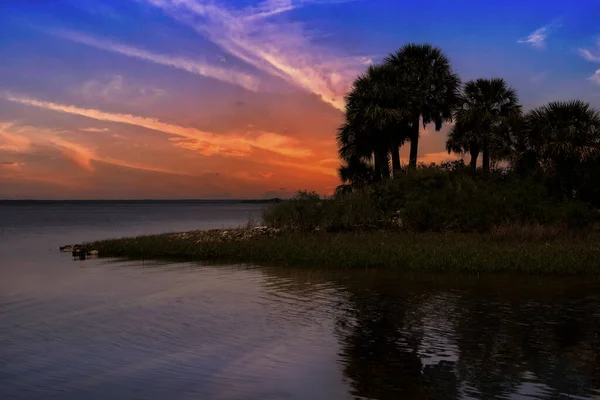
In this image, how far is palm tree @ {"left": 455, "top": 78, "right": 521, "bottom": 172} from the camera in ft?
153

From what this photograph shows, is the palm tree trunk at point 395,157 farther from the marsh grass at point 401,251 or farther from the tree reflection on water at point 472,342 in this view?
the tree reflection on water at point 472,342

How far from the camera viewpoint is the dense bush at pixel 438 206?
3127 centimetres

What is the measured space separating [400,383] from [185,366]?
364 cm

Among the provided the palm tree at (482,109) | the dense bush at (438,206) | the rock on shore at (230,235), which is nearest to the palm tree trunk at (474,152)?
the palm tree at (482,109)

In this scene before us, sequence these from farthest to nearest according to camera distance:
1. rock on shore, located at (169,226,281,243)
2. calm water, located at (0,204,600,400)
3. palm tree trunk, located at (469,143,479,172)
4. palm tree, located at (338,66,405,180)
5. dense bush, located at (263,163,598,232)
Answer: palm tree trunk, located at (469,143,479,172)
palm tree, located at (338,66,405,180)
rock on shore, located at (169,226,281,243)
dense bush, located at (263,163,598,232)
calm water, located at (0,204,600,400)

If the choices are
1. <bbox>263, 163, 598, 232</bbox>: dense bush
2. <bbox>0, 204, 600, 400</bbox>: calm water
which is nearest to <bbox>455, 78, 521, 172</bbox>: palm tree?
<bbox>263, 163, 598, 232</bbox>: dense bush

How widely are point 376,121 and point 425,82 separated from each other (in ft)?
22.1

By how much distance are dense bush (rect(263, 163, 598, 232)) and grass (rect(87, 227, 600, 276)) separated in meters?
2.25

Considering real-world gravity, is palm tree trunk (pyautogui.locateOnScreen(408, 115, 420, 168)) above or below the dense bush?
above

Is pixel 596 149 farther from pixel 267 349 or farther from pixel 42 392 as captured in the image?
pixel 42 392

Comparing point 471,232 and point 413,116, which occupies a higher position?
point 413,116

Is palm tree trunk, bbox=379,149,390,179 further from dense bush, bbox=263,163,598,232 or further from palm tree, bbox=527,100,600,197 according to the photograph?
palm tree, bbox=527,100,600,197

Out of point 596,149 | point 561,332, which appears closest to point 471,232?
point 596,149

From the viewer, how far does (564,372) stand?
9.34 meters
